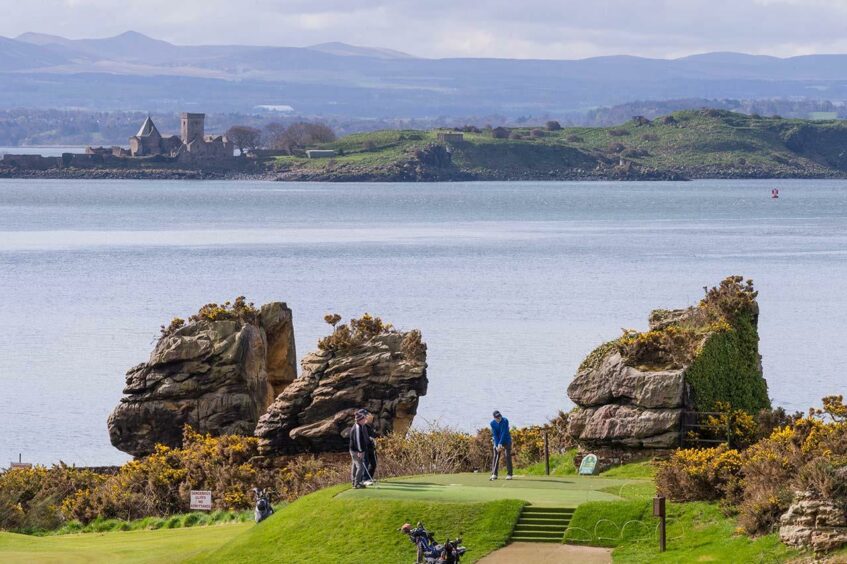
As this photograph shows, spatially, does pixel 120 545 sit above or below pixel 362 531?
below

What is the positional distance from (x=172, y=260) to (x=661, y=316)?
Answer: 90075 mm

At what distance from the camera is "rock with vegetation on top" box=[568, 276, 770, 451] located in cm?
3241

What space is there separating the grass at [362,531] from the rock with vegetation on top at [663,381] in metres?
5.02

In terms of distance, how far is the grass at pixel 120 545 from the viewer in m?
30.0

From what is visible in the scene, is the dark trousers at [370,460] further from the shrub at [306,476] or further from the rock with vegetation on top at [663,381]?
the rock with vegetation on top at [663,381]

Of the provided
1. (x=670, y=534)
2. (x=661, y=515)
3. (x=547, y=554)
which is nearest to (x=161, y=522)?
(x=547, y=554)

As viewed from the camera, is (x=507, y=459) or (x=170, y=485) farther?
(x=170, y=485)

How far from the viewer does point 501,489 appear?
30219 mm

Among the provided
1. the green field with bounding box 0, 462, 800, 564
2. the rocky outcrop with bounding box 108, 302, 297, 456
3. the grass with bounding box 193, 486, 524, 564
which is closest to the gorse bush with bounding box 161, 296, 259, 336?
the rocky outcrop with bounding box 108, 302, 297, 456

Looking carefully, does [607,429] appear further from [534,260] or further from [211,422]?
[534,260]

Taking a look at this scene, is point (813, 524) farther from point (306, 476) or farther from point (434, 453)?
point (306, 476)

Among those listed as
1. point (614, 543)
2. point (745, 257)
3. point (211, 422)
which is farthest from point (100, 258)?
point (614, 543)

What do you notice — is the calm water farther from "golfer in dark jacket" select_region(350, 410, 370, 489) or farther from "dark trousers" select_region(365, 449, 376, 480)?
"golfer in dark jacket" select_region(350, 410, 370, 489)

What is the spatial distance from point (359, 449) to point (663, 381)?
250 inches
